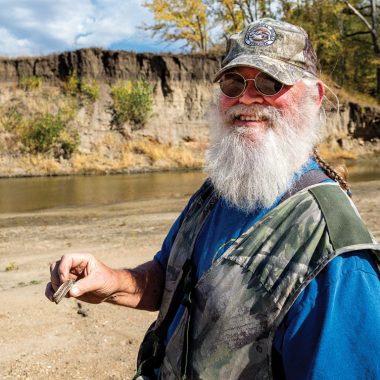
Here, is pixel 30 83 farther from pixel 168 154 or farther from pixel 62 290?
pixel 62 290

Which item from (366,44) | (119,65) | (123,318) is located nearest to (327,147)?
(366,44)

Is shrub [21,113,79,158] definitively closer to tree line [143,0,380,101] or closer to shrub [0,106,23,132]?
shrub [0,106,23,132]

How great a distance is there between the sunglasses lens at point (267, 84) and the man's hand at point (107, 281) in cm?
96

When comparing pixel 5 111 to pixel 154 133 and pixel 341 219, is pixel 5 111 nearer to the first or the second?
pixel 154 133

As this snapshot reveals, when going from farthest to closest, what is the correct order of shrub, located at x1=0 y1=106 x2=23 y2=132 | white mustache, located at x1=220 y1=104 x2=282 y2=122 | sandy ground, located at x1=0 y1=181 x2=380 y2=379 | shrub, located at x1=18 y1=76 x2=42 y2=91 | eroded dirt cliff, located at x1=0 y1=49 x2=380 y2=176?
shrub, located at x1=18 y1=76 x2=42 y2=91 → shrub, located at x1=0 y1=106 x2=23 y2=132 → eroded dirt cliff, located at x1=0 y1=49 x2=380 y2=176 → sandy ground, located at x1=0 y1=181 x2=380 y2=379 → white mustache, located at x1=220 y1=104 x2=282 y2=122

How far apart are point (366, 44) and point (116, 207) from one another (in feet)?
96.5

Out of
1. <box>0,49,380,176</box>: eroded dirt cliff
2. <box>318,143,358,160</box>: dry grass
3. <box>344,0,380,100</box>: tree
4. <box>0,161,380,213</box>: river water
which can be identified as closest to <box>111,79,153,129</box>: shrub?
<box>0,49,380,176</box>: eroded dirt cliff

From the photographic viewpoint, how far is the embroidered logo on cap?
1766 millimetres

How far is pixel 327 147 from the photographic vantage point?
3081 cm

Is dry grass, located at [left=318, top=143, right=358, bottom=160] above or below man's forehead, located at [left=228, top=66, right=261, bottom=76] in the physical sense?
below

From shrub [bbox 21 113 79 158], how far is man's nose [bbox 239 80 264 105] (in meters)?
25.0

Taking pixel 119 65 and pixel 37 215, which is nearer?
pixel 37 215

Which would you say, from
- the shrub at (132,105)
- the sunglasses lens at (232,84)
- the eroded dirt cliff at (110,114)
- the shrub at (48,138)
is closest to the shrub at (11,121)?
the eroded dirt cliff at (110,114)

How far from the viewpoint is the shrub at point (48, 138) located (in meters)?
25.6
